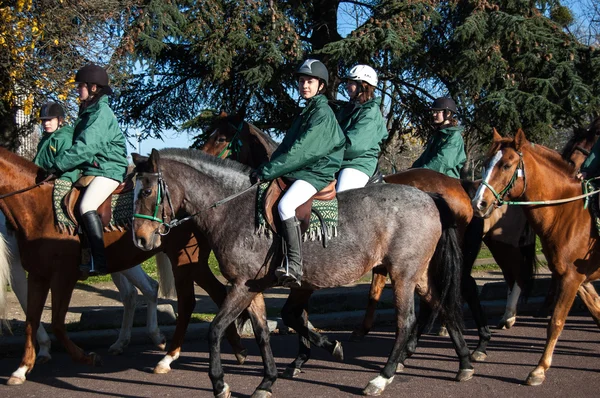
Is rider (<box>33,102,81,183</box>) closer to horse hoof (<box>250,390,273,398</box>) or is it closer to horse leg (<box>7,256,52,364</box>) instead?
horse leg (<box>7,256,52,364</box>)

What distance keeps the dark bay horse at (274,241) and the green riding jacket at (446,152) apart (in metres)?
2.58

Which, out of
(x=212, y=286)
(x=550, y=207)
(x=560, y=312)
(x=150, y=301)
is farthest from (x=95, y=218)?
(x=560, y=312)

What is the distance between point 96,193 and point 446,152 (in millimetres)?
4478

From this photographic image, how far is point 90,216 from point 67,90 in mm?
6420

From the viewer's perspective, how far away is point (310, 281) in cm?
624

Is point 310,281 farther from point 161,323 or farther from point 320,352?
point 161,323

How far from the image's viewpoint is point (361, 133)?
7547mm

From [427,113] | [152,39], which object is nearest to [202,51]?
[152,39]

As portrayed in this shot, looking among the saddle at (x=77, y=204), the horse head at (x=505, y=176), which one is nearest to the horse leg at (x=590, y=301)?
the horse head at (x=505, y=176)

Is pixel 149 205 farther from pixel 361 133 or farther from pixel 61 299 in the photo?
pixel 361 133

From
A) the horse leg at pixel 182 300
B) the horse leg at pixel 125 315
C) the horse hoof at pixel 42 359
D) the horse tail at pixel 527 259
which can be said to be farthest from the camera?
the horse tail at pixel 527 259

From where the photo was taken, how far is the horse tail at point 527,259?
9000mm

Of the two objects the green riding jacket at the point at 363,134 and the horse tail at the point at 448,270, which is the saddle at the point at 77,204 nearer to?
the green riding jacket at the point at 363,134

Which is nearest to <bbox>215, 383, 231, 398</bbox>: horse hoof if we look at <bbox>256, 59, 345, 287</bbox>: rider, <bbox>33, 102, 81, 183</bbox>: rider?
<bbox>256, 59, 345, 287</bbox>: rider
